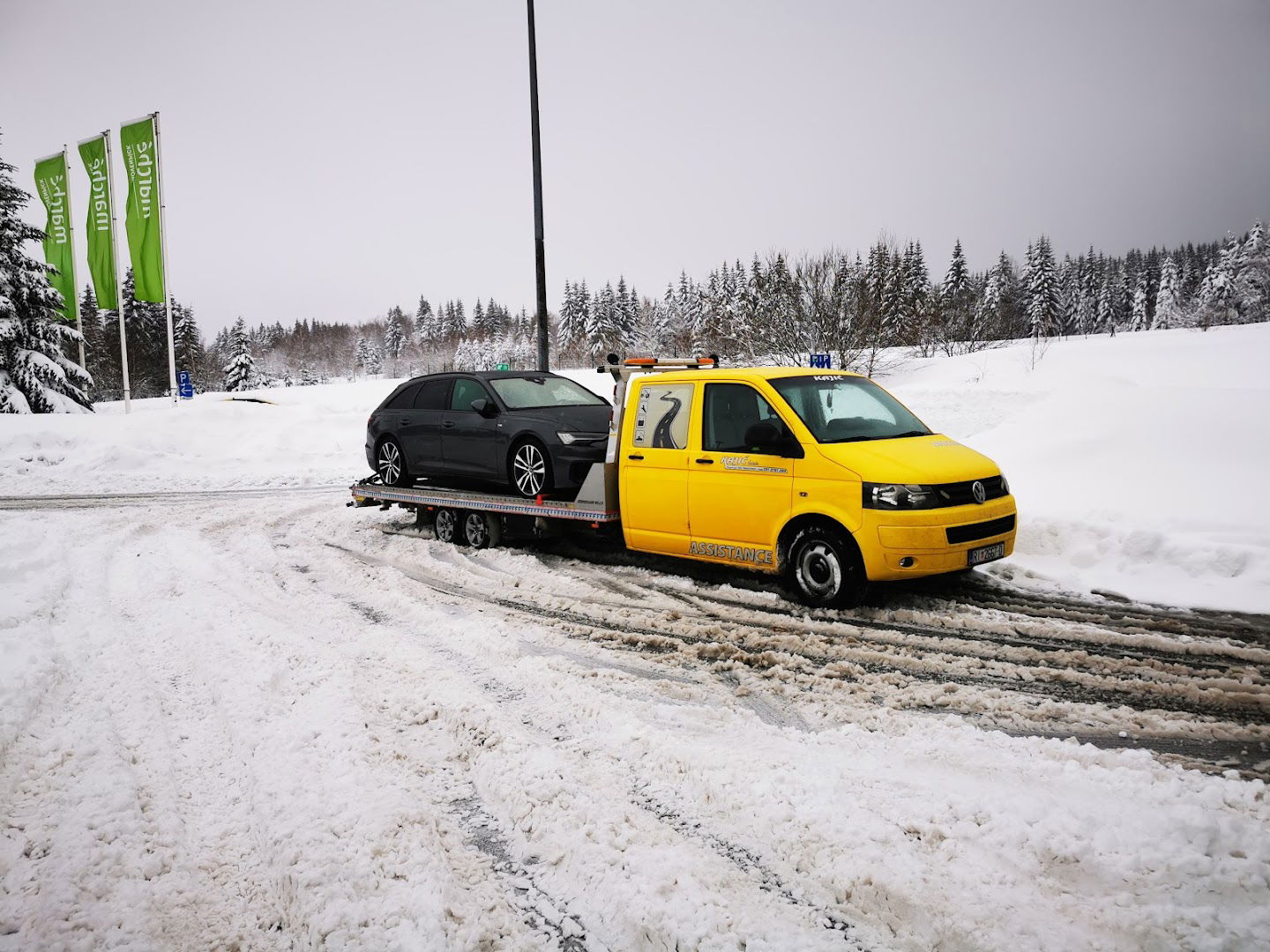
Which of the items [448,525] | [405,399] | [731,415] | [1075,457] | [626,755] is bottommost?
[626,755]

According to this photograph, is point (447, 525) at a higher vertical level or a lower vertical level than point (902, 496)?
lower

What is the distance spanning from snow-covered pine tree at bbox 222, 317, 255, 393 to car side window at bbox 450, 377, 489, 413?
62.0m

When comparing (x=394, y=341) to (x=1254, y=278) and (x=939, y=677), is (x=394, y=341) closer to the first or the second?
(x=1254, y=278)

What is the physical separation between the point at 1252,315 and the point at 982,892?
66540 mm

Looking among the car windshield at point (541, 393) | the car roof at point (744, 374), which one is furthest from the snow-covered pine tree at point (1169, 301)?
the car roof at point (744, 374)

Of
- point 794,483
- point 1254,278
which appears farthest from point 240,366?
point 1254,278

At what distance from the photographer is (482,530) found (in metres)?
8.91

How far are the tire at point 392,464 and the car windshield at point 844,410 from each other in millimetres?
5274

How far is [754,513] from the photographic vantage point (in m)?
6.43

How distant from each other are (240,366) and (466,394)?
6347cm

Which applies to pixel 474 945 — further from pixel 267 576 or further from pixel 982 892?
pixel 267 576

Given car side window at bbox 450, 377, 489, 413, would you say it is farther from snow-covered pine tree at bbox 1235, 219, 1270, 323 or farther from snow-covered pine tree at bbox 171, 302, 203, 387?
snow-covered pine tree at bbox 171, 302, 203, 387

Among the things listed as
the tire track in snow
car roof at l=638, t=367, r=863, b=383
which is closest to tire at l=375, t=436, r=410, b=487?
the tire track in snow

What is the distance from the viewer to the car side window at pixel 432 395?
30.6ft
